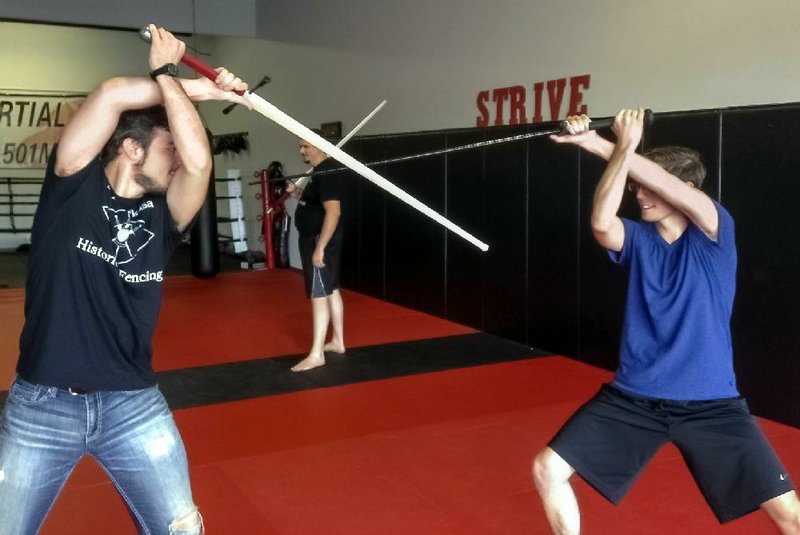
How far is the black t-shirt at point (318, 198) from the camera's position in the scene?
198 inches

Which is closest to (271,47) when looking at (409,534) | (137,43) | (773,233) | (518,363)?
(137,43)

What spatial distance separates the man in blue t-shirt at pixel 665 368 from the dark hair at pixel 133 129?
118 centimetres

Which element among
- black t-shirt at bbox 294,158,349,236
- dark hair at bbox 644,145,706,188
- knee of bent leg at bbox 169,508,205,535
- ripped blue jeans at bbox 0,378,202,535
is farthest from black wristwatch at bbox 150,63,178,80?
black t-shirt at bbox 294,158,349,236

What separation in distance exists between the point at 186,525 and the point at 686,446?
135 centimetres

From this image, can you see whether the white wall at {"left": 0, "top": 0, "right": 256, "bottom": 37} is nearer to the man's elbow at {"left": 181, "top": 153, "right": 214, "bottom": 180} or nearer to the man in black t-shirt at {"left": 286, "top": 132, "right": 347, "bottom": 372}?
the man in black t-shirt at {"left": 286, "top": 132, "right": 347, "bottom": 372}

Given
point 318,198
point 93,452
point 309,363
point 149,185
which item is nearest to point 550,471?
point 93,452

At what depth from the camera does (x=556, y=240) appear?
5.41 metres

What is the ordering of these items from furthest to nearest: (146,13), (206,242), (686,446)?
(146,13), (206,242), (686,446)

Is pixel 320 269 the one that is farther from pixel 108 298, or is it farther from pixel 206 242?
pixel 206 242

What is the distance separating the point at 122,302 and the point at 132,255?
11 centimetres

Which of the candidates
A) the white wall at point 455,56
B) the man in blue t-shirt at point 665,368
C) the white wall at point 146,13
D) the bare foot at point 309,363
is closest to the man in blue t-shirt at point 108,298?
the man in blue t-shirt at point 665,368

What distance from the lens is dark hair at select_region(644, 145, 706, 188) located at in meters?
2.41

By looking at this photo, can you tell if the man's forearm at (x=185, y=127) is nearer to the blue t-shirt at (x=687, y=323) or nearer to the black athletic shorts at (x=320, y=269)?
the blue t-shirt at (x=687, y=323)

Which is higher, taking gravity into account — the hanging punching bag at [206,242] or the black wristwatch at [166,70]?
the black wristwatch at [166,70]
